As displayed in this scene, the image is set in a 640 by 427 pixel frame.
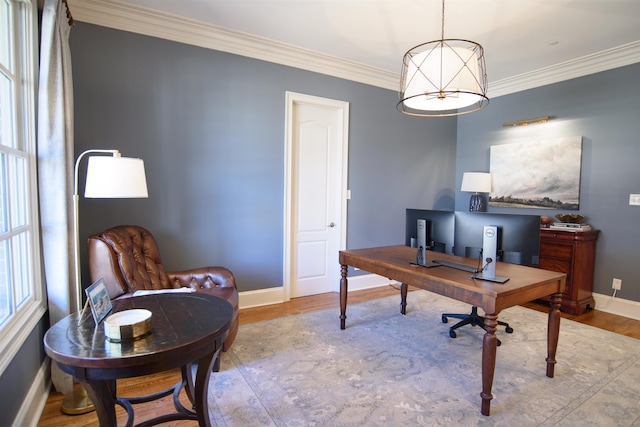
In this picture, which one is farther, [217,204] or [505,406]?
[217,204]

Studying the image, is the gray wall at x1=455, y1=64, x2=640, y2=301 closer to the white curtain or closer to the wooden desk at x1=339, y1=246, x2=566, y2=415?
the wooden desk at x1=339, y1=246, x2=566, y2=415

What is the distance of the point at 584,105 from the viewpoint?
3.76 m

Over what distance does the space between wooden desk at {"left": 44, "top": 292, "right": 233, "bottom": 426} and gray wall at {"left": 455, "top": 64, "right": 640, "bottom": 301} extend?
410 cm

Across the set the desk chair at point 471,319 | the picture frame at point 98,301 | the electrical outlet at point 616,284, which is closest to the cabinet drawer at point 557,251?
the electrical outlet at point 616,284

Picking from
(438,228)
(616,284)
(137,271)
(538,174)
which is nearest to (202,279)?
(137,271)

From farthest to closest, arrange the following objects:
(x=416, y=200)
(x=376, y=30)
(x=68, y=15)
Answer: (x=416, y=200) → (x=376, y=30) → (x=68, y=15)

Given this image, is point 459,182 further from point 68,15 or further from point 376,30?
point 68,15

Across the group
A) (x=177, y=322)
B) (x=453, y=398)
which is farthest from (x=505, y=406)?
(x=177, y=322)

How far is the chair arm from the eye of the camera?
268cm

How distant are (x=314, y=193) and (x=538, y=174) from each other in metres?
2.81

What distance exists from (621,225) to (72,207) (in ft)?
16.4

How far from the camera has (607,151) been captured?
141 inches

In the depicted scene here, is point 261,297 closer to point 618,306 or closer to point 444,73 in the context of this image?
point 444,73

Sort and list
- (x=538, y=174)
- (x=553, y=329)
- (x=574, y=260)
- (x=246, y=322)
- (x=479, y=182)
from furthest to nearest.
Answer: (x=479, y=182), (x=538, y=174), (x=574, y=260), (x=246, y=322), (x=553, y=329)
